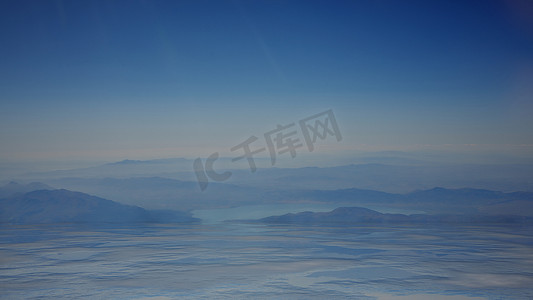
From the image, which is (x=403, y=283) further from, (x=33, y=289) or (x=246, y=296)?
(x=33, y=289)

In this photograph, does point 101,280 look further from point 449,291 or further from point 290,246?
point 290,246

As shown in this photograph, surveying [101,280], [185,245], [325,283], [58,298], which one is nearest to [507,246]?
[325,283]

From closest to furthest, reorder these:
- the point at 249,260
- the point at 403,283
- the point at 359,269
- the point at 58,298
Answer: the point at 58,298, the point at 403,283, the point at 359,269, the point at 249,260

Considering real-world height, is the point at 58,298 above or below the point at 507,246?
above

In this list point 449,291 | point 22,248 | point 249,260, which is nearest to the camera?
point 449,291

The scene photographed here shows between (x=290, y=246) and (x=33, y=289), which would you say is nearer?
(x=33, y=289)

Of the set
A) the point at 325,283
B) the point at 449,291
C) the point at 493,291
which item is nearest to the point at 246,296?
the point at 325,283
